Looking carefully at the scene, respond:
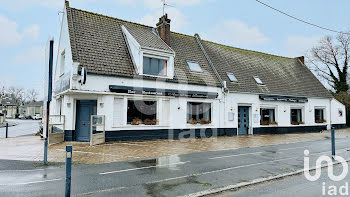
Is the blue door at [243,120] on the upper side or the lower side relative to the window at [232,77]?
lower

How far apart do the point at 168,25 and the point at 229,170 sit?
515 inches

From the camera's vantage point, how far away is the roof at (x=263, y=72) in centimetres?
1936

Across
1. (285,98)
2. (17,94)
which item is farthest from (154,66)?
(17,94)

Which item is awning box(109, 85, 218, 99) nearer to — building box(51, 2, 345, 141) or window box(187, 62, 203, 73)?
building box(51, 2, 345, 141)

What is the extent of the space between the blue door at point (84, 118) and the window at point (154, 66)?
3765 mm

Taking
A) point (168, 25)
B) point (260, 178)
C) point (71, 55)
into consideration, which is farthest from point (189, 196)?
point (168, 25)

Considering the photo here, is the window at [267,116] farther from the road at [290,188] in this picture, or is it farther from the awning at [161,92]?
the road at [290,188]

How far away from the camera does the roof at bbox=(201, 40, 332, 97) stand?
19359 millimetres

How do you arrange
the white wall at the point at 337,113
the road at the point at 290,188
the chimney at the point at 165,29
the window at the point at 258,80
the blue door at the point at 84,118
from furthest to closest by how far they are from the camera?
the white wall at the point at 337,113
the window at the point at 258,80
the chimney at the point at 165,29
the blue door at the point at 84,118
the road at the point at 290,188

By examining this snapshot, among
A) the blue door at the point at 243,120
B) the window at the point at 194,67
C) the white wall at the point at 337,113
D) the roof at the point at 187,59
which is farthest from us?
the white wall at the point at 337,113

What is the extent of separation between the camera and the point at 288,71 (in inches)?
958

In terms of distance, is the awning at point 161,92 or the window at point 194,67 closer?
the awning at point 161,92

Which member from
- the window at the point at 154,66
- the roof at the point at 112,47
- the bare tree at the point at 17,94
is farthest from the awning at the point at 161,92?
the bare tree at the point at 17,94

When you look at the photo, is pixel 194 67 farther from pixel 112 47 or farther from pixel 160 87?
pixel 112 47
